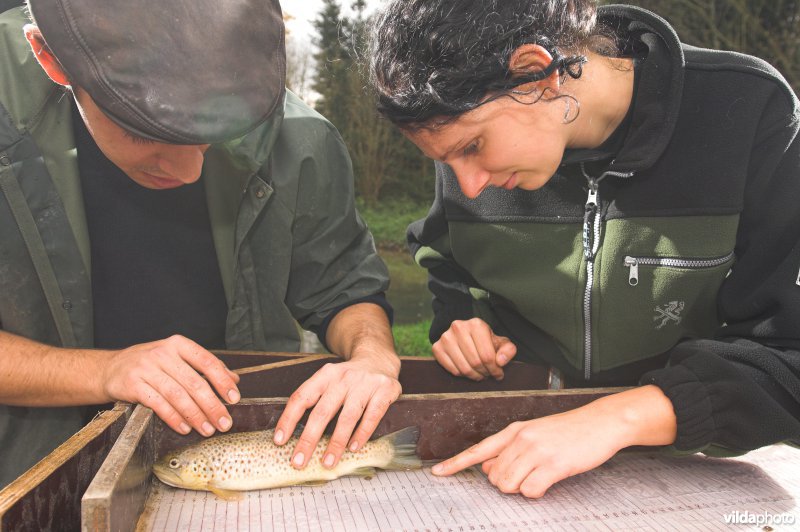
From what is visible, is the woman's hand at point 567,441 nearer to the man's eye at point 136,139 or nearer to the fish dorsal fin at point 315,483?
the fish dorsal fin at point 315,483

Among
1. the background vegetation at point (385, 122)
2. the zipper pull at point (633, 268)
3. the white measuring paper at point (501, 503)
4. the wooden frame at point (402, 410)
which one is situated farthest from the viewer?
the background vegetation at point (385, 122)

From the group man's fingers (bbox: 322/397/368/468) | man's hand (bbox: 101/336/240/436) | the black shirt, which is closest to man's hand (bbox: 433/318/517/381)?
man's fingers (bbox: 322/397/368/468)

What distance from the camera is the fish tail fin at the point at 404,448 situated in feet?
6.60

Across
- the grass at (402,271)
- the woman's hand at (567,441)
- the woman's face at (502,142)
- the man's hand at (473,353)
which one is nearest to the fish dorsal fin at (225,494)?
the woman's hand at (567,441)

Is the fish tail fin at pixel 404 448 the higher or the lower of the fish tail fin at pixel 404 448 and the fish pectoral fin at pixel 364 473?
the higher

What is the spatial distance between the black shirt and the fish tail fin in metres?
1.26

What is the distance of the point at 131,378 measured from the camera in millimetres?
2004

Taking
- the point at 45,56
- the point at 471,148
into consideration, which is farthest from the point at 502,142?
the point at 45,56

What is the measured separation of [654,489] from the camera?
193cm

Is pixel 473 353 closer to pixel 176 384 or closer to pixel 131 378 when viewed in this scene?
pixel 176 384

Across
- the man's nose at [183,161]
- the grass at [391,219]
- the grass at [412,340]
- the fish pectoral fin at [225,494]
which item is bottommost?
the grass at [391,219]

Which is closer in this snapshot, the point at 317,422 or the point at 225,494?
the point at 225,494

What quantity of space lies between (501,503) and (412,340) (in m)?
6.53

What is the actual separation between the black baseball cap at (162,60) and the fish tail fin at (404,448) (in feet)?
3.27
